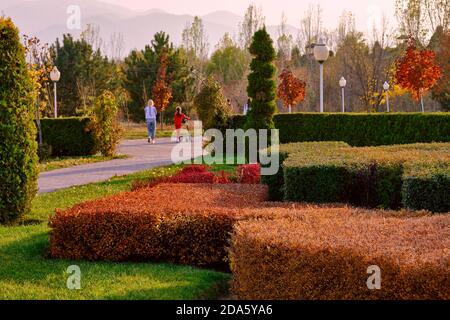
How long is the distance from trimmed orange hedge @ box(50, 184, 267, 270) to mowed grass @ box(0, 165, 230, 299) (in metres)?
0.22

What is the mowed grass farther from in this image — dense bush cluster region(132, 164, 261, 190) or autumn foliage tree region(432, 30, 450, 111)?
autumn foliage tree region(432, 30, 450, 111)

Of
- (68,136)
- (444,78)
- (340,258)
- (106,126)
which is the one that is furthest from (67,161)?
(444,78)

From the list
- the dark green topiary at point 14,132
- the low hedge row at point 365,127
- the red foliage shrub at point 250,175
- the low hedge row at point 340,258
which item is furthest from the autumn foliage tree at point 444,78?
the low hedge row at point 340,258

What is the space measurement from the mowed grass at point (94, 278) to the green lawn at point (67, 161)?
32.8 ft

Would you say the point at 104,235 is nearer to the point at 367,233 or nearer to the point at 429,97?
the point at 367,233

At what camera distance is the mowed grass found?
584cm

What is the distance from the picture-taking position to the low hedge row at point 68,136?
71.7ft

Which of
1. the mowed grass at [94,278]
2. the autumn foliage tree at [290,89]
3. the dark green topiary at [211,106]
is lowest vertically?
the mowed grass at [94,278]

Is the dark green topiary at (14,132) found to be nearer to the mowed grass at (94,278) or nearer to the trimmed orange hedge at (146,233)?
the mowed grass at (94,278)

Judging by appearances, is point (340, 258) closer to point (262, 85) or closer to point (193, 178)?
point (193, 178)

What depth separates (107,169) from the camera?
1709 centimetres

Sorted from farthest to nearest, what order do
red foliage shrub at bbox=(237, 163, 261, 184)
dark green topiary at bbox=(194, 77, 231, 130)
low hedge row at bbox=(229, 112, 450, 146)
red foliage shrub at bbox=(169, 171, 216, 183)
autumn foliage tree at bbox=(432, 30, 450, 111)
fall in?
1. autumn foliage tree at bbox=(432, 30, 450, 111)
2. dark green topiary at bbox=(194, 77, 231, 130)
3. low hedge row at bbox=(229, 112, 450, 146)
4. red foliage shrub at bbox=(237, 163, 261, 184)
5. red foliage shrub at bbox=(169, 171, 216, 183)

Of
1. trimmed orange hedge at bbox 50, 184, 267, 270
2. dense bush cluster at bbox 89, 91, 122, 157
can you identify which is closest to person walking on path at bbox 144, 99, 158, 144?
dense bush cluster at bbox 89, 91, 122, 157

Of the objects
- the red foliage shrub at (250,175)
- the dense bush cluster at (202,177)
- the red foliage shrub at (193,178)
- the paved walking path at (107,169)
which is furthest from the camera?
the paved walking path at (107,169)
